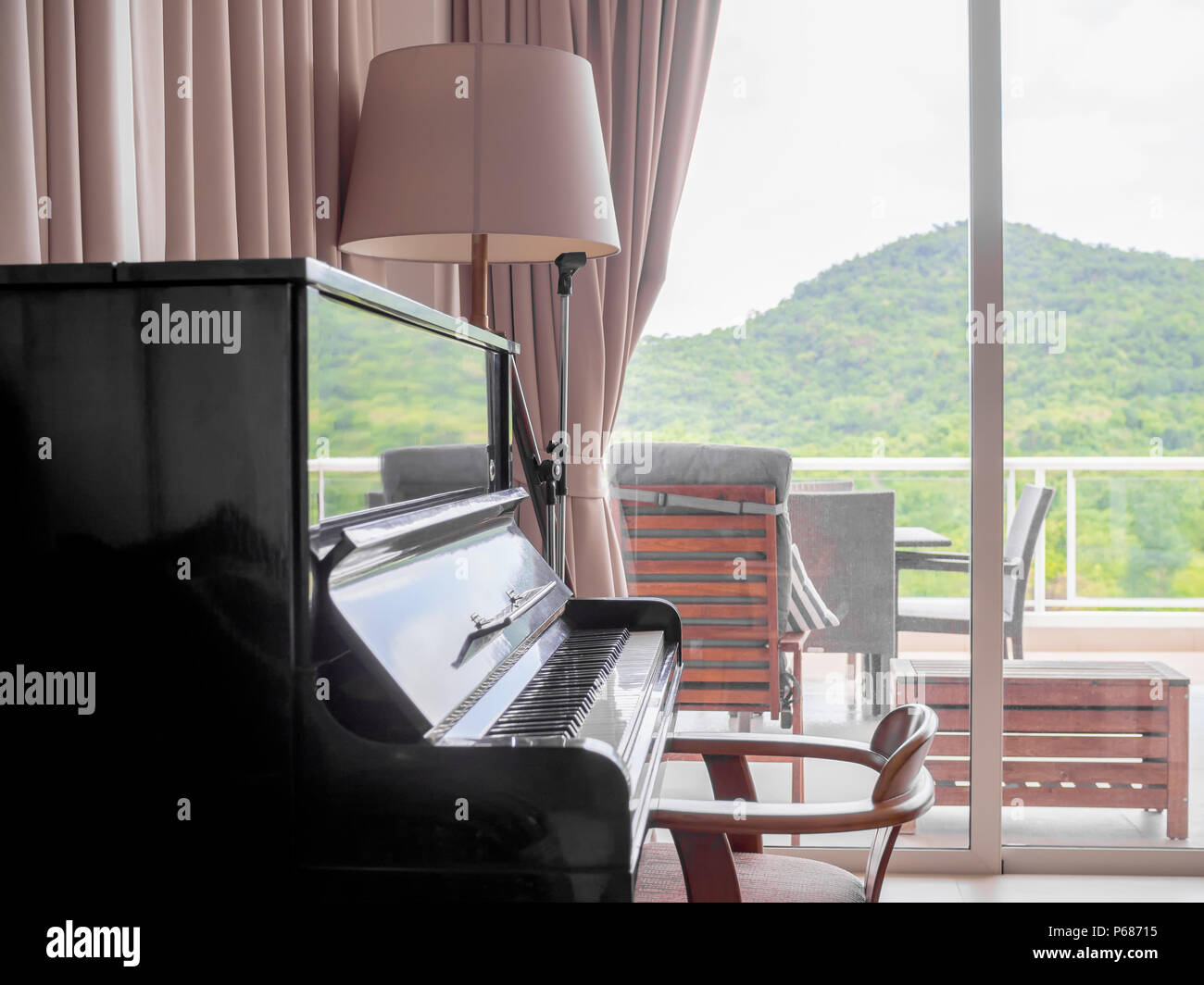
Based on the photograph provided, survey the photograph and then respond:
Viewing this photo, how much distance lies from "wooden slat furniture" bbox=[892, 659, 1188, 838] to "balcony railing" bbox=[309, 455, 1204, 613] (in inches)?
7.3

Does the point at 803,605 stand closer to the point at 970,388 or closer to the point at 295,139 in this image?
the point at 970,388

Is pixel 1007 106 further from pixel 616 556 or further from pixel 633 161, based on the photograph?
pixel 616 556

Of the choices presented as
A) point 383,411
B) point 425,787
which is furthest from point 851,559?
point 425,787

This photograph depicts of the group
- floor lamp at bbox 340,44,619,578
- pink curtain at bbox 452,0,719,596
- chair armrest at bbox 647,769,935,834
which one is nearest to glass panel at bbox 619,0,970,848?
pink curtain at bbox 452,0,719,596

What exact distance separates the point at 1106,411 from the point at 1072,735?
2.96 ft

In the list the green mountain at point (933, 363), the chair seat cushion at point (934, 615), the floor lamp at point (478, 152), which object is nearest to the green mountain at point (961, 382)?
the green mountain at point (933, 363)

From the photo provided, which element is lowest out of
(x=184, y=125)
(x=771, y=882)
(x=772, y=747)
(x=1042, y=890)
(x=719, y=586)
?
(x=1042, y=890)

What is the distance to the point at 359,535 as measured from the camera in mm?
1095

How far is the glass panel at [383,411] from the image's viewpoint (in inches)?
41.9

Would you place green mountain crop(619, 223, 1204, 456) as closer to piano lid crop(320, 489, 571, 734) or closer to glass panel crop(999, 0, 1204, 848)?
glass panel crop(999, 0, 1204, 848)

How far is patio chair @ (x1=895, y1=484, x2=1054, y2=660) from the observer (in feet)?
9.35

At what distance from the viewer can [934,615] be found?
2881mm

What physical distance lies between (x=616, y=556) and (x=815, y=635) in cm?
61

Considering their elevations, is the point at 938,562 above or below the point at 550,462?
below
